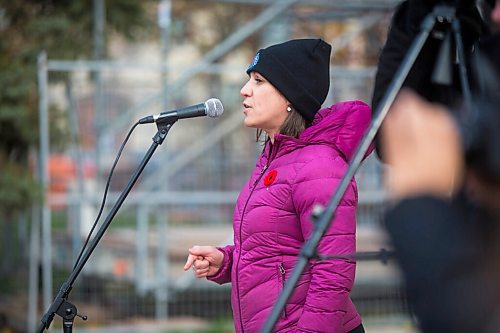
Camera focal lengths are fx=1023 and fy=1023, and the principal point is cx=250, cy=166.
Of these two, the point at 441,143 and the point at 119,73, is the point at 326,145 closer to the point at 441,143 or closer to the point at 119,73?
the point at 441,143

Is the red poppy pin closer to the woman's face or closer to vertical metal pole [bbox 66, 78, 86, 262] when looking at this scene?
the woman's face

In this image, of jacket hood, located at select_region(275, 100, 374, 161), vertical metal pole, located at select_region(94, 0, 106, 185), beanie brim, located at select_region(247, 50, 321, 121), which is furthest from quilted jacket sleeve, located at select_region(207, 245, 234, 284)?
vertical metal pole, located at select_region(94, 0, 106, 185)

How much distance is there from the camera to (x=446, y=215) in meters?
1.70

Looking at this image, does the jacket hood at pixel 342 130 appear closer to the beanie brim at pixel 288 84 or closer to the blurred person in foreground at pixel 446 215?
the beanie brim at pixel 288 84

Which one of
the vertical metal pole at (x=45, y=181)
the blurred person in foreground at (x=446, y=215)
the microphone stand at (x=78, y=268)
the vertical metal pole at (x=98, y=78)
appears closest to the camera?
the blurred person in foreground at (x=446, y=215)

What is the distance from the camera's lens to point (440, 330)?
169 cm

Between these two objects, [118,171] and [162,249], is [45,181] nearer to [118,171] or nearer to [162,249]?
[118,171]

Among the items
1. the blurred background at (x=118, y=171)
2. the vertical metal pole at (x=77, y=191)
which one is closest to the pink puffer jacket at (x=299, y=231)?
the blurred background at (x=118, y=171)

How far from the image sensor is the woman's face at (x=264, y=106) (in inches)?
136

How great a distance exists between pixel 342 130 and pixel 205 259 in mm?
658

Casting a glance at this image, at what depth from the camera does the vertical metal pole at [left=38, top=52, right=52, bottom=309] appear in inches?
316

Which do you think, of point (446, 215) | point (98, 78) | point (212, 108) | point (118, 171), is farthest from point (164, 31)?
point (446, 215)

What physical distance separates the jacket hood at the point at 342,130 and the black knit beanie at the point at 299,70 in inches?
3.5

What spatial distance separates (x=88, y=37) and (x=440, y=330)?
7.49 metres
